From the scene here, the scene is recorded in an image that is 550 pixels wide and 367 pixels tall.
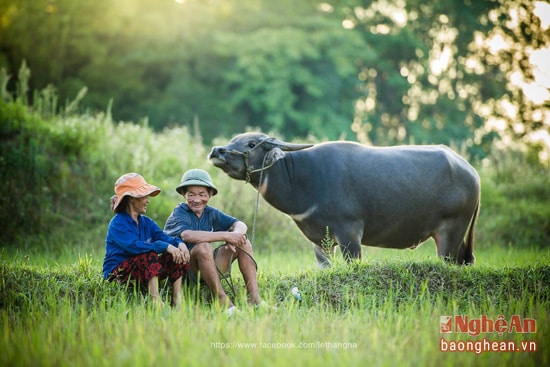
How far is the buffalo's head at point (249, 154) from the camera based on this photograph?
6.93m

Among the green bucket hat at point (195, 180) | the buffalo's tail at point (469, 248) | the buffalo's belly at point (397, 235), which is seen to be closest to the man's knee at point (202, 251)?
the green bucket hat at point (195, 180)

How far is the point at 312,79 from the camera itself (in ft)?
74.1

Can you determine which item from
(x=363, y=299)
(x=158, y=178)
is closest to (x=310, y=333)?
(x=363, y=299)

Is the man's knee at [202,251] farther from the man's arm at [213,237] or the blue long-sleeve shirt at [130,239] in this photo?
the blue long-sleeve shirt at [130,239]

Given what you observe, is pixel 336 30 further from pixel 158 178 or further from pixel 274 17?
pixel 158 178

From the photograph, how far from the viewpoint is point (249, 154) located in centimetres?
702

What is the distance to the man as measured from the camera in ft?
18.5

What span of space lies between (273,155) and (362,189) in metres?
1.09

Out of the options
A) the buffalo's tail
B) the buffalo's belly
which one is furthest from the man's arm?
the buffalo's tail

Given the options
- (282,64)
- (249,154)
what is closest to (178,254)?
(249,154)

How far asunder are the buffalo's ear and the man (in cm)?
109

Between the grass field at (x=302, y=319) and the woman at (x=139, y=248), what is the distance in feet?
0.69

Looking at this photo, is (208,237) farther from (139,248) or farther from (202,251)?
(139,248)

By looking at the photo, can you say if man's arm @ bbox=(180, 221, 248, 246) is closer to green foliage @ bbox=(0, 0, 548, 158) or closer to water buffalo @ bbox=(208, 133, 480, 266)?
water buffalo @ bbox=(208, 133, 480, 266)
